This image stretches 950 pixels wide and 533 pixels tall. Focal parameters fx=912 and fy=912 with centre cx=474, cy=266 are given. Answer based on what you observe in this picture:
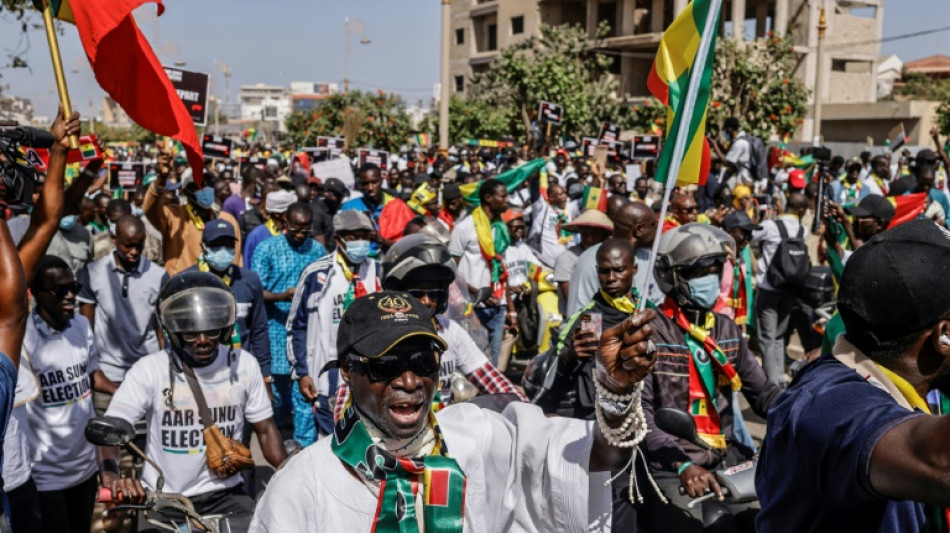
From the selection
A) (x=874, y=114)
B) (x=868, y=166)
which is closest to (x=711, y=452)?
(x=868, y=166)

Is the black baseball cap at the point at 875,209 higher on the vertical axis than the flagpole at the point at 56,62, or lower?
lower

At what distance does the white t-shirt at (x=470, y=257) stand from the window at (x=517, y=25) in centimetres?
4461

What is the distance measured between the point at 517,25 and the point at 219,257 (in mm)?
47433

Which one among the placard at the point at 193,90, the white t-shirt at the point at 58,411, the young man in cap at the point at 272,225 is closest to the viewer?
the white t-shirt at the point at 58,411

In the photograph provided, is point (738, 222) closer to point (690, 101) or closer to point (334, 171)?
point (690, 101)

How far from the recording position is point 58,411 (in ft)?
15.1

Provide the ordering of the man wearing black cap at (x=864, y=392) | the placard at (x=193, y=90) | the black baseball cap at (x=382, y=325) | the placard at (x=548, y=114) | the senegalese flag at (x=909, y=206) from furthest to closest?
the placard at (x=548, y=114) → the placard at (x=193, y=90) → the senegalese flag at (x=909, y=206) → the black baseball cap at (x=382, y=325) → the man wearing black cap at (x=864, y=392)

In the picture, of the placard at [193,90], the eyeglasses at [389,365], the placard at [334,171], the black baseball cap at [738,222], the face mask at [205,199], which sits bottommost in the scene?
the black baseball cap at [738,222]

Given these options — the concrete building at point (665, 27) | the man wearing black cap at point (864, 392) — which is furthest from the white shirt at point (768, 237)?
the concrete building at point (665, 27)

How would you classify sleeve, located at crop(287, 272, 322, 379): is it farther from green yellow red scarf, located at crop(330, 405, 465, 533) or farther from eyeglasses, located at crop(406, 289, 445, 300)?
green yellow red scarf, located at crop(330, 405, 465, 533)

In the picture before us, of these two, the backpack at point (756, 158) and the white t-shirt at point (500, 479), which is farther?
the backpack at point (756, 158)

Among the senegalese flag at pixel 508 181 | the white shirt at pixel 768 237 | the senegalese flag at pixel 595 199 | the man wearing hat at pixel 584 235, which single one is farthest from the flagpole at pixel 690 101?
the senegalese flag at pixel 595 199

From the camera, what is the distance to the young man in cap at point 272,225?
331 inches

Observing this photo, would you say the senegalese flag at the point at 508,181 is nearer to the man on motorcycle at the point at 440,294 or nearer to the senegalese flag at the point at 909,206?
the senegalese flag at the point at 909,206
